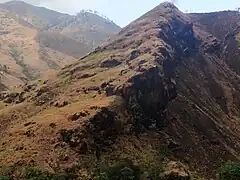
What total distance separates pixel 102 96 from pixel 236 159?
25611mm

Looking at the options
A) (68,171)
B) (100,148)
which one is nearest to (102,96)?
(100,148)

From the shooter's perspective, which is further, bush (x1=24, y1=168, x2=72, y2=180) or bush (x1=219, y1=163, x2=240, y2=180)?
bush (x1=219, y1=163, x2=240, y2=180)

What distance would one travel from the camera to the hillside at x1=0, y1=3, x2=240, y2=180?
199ft

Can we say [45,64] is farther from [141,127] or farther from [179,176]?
[179,176]

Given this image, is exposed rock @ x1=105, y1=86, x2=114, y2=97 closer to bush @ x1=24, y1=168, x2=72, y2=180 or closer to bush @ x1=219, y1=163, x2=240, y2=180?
bush @ x1=219, y1=163, x2=240, y2=180

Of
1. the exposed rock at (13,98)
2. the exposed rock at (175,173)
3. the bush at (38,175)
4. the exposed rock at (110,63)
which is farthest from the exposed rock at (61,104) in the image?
the exposed rock at (175,173)

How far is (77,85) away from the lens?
8225 cm

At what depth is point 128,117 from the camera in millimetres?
71688

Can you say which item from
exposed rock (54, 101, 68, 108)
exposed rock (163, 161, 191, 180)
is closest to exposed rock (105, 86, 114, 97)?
exposed rock (54, 101, 68, 108)

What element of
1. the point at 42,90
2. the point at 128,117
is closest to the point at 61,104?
the point at 42,90

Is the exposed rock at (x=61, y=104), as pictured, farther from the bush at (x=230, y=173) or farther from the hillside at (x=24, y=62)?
the hillside at (x=24, y=62)

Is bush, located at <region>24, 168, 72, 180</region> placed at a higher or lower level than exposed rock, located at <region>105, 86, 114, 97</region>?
lower

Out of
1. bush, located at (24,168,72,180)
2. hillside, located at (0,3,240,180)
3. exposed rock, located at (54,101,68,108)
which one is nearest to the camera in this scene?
bush, located at (24,168,72,180)

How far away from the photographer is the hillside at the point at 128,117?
6069cm
